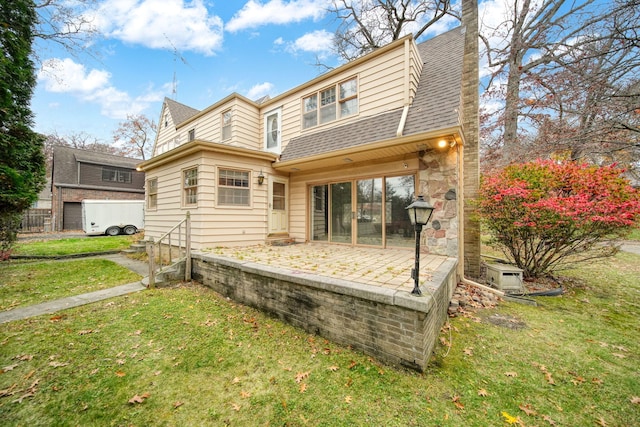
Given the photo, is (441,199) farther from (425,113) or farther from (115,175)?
(115,175)

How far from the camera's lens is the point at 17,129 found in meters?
4.99

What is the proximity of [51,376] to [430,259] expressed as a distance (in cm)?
588

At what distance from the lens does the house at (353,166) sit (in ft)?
18.2

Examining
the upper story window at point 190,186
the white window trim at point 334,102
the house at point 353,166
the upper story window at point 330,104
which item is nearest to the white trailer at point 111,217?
the house at point 353,166

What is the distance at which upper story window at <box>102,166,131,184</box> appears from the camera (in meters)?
19.3

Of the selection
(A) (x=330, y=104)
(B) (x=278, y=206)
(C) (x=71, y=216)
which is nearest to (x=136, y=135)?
(C) (x=71, y=216)

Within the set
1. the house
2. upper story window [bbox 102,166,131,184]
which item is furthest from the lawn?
upper story window [bbox 102,166,131,184]

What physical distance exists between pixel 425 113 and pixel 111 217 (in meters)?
18.1

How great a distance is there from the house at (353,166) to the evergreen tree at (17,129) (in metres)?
2.71

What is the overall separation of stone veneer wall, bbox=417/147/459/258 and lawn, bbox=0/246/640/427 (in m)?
1.82

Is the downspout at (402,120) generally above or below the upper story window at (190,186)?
above

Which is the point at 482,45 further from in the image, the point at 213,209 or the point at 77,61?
the point at 77,61

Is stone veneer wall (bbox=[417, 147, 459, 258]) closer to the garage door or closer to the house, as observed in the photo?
the house

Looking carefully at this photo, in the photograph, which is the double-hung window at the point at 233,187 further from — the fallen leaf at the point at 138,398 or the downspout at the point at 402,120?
the fallen leaf at the point at 138,398
